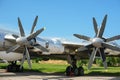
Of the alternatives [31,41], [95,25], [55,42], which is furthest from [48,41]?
[95,25]

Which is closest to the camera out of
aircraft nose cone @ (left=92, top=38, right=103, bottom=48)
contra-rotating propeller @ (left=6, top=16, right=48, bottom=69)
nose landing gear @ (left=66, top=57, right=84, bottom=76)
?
contra-rotating propeller @ (left=6, top=16, right=48, bottom=69)

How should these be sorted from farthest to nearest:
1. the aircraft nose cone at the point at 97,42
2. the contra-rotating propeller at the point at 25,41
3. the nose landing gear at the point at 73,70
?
the nose landing gear at the point at 73,70 → the aircraft nose cone at the point at 97,42 → the contra-rotating propeller at the point at 25,41

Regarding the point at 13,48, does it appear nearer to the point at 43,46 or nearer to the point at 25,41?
the point at 25,41

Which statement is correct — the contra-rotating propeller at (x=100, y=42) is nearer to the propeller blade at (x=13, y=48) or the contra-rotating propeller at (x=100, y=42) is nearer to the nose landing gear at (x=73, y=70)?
the nose landing gear at (x=73, y=70)

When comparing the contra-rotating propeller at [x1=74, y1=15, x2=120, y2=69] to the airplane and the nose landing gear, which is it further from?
the nose landing gear

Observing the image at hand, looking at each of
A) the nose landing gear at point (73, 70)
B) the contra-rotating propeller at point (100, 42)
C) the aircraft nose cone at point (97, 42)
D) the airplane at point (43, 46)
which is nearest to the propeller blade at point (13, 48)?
the airplane at point (43, 46)

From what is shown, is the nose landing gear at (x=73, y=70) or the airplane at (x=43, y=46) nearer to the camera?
the airplane at (x=43, y=46)

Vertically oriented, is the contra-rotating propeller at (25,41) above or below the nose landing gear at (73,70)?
above

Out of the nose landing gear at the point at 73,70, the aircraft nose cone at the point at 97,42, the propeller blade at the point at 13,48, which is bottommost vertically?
the nose landing gear at the point at 73,70

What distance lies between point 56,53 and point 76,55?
6.58 ft

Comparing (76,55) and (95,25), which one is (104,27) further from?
(76,55)

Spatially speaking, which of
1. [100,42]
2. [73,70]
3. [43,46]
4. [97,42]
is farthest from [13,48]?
[100,42]

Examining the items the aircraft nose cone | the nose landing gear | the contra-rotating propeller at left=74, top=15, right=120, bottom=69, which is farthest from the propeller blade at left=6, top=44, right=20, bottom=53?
the aircraft nose cone

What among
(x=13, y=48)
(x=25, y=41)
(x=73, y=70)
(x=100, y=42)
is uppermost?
(x=25, y=41)
